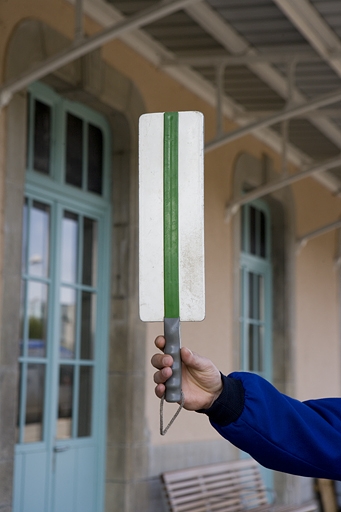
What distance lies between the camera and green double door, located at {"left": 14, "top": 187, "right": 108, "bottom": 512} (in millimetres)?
5539

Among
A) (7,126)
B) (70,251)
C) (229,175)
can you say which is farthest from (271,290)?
(7,126)

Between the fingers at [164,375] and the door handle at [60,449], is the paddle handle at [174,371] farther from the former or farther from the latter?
the door handle at [60,449]

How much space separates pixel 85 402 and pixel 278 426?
4.30m

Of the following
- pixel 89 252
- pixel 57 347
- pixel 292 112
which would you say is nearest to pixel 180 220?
pixel 57 347

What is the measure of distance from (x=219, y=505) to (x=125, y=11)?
366cm

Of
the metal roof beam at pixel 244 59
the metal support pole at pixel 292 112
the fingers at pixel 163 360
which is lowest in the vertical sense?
the fingers at pixel 163 360

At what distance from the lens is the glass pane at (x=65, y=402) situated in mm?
5871

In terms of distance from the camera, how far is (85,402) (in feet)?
20.3

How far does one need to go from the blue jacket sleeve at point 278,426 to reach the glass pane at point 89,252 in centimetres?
422

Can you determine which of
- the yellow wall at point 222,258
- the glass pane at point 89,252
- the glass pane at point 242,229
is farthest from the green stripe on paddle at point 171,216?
the glass pane at point 242,229

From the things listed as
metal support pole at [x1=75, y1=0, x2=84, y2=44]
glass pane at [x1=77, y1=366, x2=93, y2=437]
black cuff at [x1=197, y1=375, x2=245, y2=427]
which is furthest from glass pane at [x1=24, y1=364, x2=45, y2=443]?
black cuff at [x1=197, y1=375, x2=245, y2=427]

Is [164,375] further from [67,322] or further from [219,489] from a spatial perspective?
[219,489]

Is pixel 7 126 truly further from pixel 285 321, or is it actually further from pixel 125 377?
pixel 285 321

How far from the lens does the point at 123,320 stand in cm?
630
